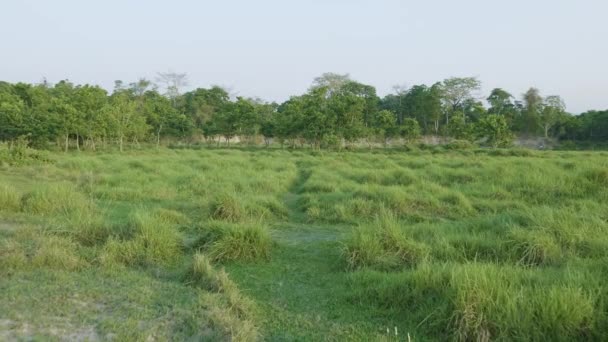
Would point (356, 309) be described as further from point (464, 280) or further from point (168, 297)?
point (168, 297)

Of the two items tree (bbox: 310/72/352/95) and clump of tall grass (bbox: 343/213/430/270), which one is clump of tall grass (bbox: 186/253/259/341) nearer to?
clump of tall grass (bbox: 343/213/430/270)

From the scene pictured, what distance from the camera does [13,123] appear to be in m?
26.2

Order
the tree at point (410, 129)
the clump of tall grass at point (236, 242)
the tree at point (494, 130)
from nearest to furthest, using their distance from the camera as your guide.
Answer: the clump of tall grass at point (236, 242) < the tree at point (494, 130) < the tree at point (410, 129)

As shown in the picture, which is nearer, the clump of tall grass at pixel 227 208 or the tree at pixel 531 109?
the clump of tall grass at pixel 227 208

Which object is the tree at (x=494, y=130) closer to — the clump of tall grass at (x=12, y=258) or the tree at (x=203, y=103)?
the tree at (x=203, y=103)

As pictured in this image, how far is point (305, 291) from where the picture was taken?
4.57m

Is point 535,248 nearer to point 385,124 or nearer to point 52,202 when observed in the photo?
point 52,202

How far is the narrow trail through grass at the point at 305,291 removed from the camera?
3613 mm

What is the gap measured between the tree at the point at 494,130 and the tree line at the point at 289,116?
82 millimetres

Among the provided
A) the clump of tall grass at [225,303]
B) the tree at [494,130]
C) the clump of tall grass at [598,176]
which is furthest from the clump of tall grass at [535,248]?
the tree at [494,130]

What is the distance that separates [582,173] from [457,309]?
8790 mm

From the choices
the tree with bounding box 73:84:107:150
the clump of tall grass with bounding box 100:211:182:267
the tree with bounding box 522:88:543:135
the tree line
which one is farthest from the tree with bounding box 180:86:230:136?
the clump of tall grass with bounding box 100:211:182:267

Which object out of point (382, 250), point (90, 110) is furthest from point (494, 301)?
point (90, 110)

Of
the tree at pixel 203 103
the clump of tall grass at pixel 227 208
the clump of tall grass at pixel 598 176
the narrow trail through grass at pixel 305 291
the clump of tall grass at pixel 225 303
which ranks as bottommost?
the narrow trail through grass at pixel 305 291
